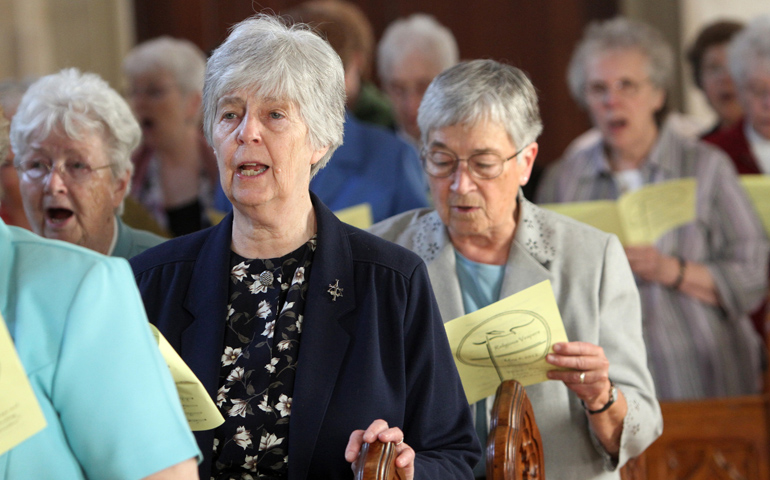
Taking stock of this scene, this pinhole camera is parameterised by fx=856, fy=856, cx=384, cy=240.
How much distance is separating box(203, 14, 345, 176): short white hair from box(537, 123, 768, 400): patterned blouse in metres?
2.06

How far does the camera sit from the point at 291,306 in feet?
6.01

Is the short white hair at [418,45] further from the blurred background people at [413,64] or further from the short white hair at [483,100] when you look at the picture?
the short white hair at [483,100]

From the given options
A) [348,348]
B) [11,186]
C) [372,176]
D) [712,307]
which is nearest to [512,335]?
[348,348]

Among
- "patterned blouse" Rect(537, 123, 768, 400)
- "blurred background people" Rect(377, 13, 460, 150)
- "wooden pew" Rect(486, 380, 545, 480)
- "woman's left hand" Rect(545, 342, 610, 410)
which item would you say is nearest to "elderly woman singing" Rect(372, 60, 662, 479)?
"woman's left hand" Rect(545, 342, 610, 410)

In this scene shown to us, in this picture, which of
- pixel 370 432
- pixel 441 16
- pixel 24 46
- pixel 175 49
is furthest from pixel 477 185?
pixel 441 16

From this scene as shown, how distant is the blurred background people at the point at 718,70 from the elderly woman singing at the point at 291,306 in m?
3.43

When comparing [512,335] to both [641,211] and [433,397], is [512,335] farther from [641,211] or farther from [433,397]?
[641,211]

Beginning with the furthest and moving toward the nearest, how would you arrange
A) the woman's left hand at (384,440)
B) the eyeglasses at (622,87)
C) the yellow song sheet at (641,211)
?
the eyeglasses at (622,87)
the yellow song sheet at (641,211)
the woman's left hand at (384,440)

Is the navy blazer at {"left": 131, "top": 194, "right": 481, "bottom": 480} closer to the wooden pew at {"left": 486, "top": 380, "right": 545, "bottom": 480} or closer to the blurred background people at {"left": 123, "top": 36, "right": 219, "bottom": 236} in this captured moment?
the wooden pew at {"left": 486, "top": 380, "right": 545, "bottom": 480}

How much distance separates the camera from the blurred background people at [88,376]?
3.88 feet

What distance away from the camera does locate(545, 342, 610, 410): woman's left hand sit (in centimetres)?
200

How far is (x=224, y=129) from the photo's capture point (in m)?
1.84

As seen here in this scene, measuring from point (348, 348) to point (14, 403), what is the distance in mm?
772

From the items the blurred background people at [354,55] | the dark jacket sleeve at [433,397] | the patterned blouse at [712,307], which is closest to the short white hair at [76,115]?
the blurred background people at [354,55]
